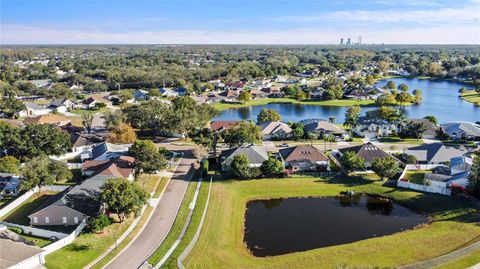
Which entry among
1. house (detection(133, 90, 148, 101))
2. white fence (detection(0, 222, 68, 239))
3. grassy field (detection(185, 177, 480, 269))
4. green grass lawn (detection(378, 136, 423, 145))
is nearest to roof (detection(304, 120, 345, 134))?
green grass lawn (detection(378, 136, 423, 145))

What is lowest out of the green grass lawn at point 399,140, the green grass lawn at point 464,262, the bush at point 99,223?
the green grass lawn at point 464,262

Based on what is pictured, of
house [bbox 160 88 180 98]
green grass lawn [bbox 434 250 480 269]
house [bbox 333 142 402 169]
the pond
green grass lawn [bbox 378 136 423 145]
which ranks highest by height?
house [bbox 160 88 180 98]

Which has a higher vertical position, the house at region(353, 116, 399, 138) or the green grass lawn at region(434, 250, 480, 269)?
the house at region(353, 116, 399, 138)

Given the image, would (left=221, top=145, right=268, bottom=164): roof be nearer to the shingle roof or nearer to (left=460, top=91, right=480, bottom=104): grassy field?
the shingle roof

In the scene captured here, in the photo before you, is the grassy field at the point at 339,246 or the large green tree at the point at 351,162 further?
the large green tree at the point at 351,162

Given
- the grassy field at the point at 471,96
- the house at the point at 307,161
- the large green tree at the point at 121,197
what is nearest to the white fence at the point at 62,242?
the large green tree at the point at 121,197

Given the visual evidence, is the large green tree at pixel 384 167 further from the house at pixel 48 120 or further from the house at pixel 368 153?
the house at pixel 48 120

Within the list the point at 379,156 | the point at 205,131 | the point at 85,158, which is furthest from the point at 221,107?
the point at 379,156
